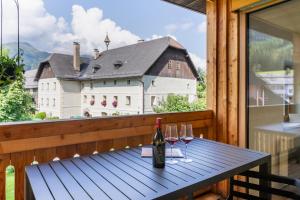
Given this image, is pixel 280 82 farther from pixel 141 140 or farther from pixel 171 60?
pixel 171 60

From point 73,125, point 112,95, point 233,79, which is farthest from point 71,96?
→ point 233,79

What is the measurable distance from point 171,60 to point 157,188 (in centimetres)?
471

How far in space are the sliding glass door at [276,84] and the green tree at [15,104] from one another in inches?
95.2

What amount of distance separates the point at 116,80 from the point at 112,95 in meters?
0.26

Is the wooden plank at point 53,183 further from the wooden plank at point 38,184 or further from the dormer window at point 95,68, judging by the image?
the dormer window at point 95,68

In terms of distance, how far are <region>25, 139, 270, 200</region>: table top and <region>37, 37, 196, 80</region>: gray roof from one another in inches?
→ 71.1

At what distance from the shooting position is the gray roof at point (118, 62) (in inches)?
125

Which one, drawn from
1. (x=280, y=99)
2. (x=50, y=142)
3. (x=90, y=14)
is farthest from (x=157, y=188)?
(x=90, y=14)

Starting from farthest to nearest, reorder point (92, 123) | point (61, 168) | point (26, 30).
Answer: point (26, 30)
point (92, 123)
point (61, 168)

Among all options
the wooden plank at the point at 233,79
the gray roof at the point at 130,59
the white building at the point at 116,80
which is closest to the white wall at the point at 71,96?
the white building at the point at 116,80

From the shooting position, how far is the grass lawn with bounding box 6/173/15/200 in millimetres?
1696

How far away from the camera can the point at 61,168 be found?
142 cm

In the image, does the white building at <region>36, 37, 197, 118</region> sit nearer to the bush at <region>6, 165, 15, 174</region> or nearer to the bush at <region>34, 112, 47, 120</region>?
the bush at <region>34, 112, 47, 120</region>

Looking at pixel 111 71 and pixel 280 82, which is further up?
pixel 111 71
